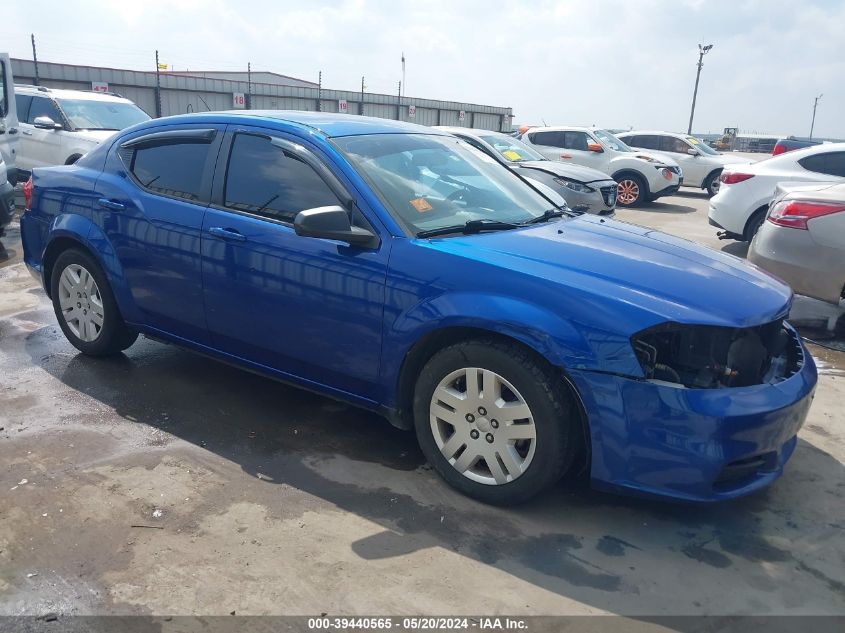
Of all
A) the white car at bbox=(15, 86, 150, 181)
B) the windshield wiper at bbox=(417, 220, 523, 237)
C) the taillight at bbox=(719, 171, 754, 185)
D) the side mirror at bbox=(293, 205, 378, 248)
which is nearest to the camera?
the side mirror at bbox=(293, 205, 378, 248)

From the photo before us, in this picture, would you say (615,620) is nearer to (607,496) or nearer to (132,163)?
(607,496)

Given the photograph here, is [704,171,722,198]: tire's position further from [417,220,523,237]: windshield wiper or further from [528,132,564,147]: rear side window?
[417,220,523,237]: windshield wiper

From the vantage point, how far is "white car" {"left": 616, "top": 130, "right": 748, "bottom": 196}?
1814 cm

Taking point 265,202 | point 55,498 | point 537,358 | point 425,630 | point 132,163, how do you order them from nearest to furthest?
point 425,630, point 537,358, point 55,498, point 265,202, point 132,163

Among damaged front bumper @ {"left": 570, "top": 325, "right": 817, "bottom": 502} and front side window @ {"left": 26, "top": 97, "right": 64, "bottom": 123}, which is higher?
front side window @ {"left": 26, "top": 97, "right": 64, "bottom": 123}

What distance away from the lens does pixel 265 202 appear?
3809 mm

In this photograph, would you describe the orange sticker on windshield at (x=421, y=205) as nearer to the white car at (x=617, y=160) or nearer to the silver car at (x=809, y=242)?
the silver car at (x=809, y=242)

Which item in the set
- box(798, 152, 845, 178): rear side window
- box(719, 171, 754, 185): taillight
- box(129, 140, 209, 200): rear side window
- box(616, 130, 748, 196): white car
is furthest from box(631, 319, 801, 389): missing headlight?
box(616, 130, 748, 196): white car

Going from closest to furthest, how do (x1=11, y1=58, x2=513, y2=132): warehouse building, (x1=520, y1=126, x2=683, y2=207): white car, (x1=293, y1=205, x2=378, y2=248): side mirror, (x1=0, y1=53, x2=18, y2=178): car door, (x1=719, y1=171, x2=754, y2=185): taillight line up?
1. (x1=293, y1=205, x2=378, y2=248): side mirror
2. (x1=719, y1=171, x2=754, y2=185): taillight
3. (x1=0, y1=53, x2=18, y2=178): car door
4. (x1=520, y1=126, x2=683, y2=207): white car
5. (x1=11, y1=58, x2=513, y2=132): warehouse building

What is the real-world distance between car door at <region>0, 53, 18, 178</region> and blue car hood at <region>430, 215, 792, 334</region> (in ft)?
30.7

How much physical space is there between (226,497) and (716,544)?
7.18ft

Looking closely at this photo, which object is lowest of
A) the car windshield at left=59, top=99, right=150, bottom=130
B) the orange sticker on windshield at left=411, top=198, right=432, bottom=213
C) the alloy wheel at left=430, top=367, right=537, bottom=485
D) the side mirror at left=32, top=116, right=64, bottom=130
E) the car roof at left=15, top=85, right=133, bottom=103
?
the alloy wheel at left=430, top=367, right=537, bottom=485

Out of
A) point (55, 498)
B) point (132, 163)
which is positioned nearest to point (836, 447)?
point (55, 498)

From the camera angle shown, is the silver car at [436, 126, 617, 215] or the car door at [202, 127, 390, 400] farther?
the silver car at [436, 126, 617, 215]
